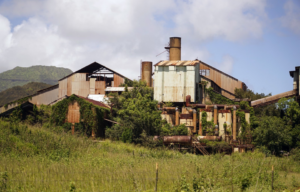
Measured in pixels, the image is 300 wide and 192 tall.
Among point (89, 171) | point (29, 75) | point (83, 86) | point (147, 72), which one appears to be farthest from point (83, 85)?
point (29, 75)

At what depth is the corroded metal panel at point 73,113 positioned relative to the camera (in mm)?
29422

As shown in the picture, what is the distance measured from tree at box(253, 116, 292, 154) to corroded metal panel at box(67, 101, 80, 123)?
1472cm

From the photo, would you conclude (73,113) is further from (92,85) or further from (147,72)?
(147,72)

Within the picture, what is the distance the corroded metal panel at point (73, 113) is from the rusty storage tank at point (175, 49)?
1642 cm

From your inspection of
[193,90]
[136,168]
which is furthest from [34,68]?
[136,168]

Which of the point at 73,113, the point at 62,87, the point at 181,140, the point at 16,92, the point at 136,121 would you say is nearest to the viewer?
the point at 181,140

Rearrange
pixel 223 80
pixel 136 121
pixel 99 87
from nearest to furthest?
pixel 136 121 < pixel 99 87 < pixel 223 80

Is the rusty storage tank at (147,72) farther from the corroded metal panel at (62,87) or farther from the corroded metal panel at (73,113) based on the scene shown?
the corroded metal panel at (73,113)

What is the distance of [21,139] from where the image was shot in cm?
1734

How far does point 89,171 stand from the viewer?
42.2 feet

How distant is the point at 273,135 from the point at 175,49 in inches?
Answer: 738

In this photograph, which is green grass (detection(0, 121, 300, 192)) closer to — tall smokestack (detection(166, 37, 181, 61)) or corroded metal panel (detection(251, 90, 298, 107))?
corroded metal panel (detection(251, 90, 298, 107))

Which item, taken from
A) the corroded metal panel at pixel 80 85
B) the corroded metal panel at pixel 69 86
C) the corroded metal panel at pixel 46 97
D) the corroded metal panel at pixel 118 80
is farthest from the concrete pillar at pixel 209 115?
the corroded metal panel at pixel 46 97

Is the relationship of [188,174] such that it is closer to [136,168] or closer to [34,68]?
[136,168]
